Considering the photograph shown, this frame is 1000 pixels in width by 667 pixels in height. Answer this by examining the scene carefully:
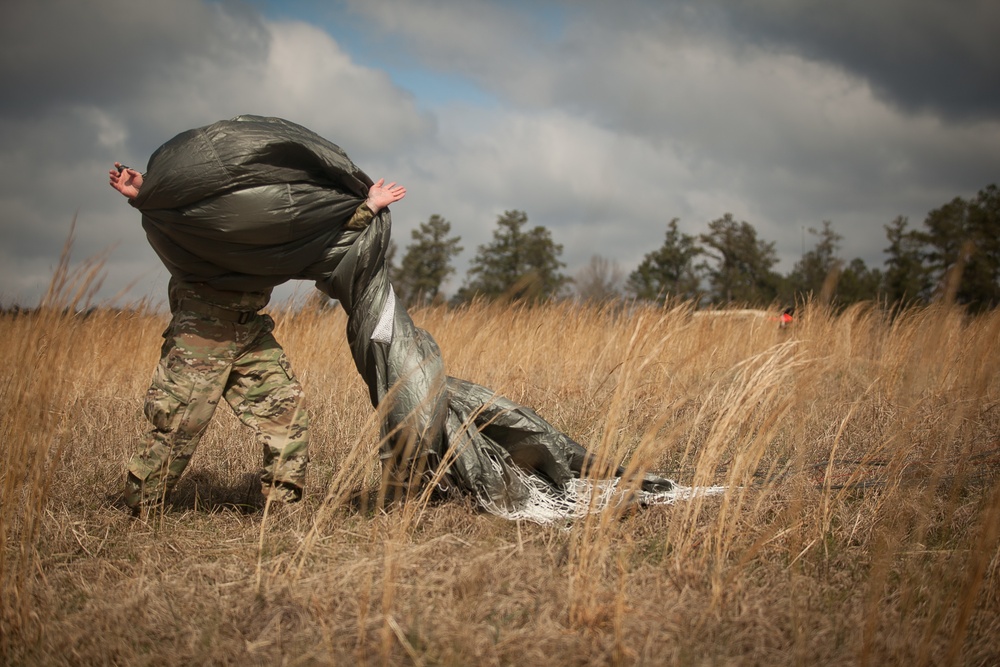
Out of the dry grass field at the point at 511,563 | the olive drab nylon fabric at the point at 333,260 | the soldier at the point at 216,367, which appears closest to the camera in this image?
the dry grass field at the point at 511,563

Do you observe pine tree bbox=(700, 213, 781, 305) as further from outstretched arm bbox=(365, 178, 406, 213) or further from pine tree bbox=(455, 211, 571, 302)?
outstretched arm bbox=(365, 178, 406, 213)

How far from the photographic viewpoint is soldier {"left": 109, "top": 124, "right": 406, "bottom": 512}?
2.76 m

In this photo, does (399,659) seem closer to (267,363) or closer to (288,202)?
(267,363)

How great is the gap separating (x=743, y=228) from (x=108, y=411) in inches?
1300

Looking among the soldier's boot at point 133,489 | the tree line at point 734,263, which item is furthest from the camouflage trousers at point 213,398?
the tree line at point 734,263

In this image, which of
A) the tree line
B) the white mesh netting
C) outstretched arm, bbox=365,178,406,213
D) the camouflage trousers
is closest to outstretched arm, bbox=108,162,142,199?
the camouflage trousers

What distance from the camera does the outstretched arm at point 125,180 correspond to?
2699 millimetres

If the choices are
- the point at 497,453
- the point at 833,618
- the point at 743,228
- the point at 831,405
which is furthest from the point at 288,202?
the point at 743,228

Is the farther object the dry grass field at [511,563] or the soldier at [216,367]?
the soldier at [216,367]

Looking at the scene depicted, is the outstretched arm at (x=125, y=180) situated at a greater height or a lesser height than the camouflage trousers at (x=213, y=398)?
greater

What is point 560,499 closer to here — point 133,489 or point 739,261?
point 133,489

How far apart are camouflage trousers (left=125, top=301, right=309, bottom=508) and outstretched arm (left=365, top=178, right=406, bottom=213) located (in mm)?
755

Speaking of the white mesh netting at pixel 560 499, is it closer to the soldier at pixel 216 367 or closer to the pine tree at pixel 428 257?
the soldier at pixel 216 367

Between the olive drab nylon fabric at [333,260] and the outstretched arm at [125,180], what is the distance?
0.30 feet
